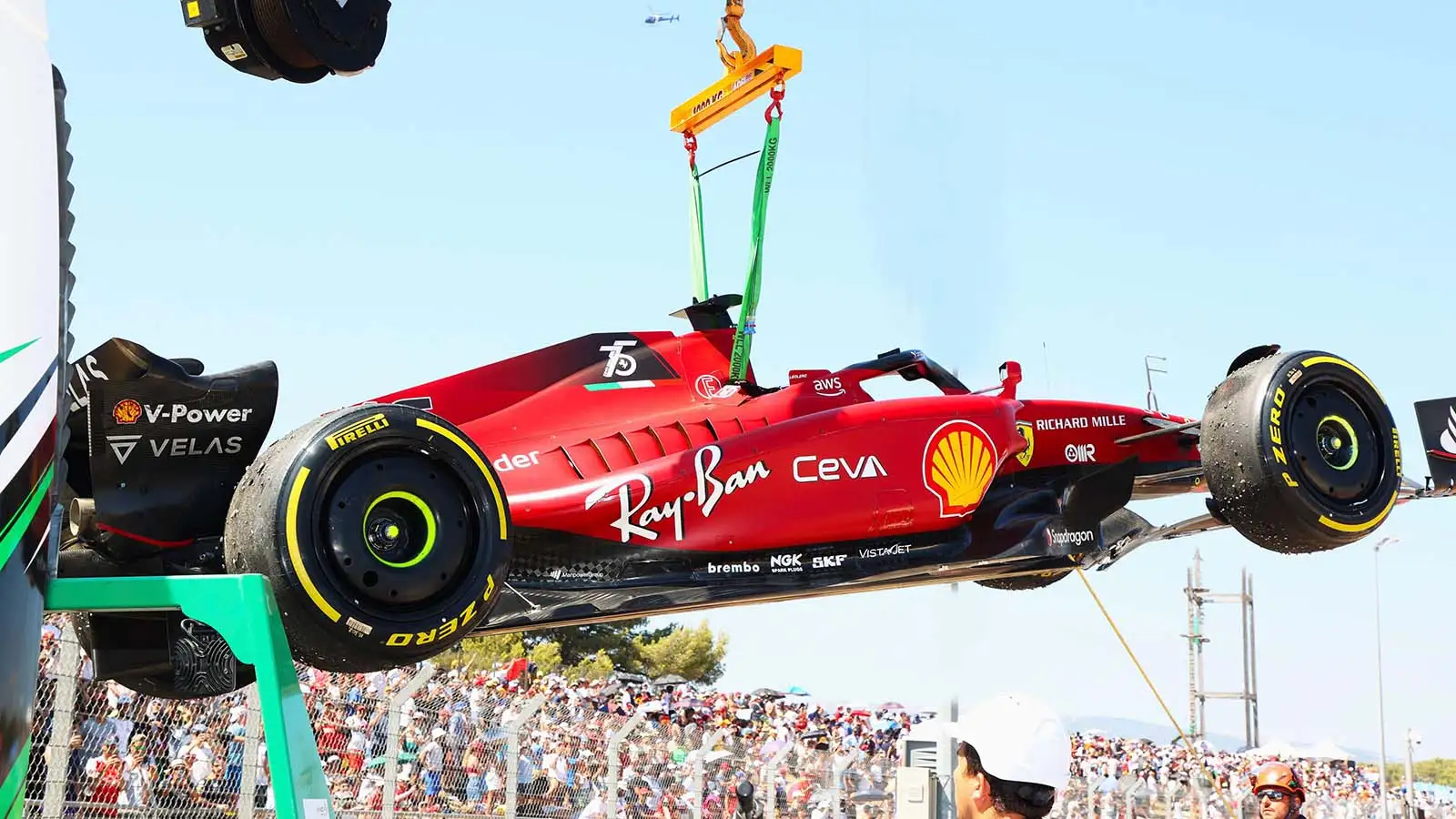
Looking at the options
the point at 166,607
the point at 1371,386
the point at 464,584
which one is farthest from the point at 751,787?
the point at 166,607

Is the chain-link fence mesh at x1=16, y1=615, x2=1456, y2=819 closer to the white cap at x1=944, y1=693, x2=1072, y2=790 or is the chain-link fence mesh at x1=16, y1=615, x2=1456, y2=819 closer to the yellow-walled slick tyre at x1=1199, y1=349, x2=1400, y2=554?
the white cap at x1=944, y1=693, x2=1072, y2=790

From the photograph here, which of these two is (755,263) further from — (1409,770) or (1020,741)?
(1409,770)

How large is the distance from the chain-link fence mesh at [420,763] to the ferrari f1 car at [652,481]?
37.0 inches

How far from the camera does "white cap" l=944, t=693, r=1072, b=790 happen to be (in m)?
2.69

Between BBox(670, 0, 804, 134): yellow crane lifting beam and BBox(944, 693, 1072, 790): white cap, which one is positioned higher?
BBox(670, 0, 804, 134): yellow crane lifting beam

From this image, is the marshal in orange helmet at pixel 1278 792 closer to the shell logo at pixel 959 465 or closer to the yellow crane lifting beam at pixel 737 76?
the shell logo at pixel 959 465

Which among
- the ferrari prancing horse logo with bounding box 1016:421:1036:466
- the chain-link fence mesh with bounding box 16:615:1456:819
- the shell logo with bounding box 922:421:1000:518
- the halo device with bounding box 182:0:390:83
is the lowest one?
the chain-link fence mesh with bounding box 16:615:1456:819

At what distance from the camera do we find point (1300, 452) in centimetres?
739

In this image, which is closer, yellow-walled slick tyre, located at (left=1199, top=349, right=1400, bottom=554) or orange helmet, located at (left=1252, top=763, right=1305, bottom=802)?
orange helmet, located at (left=1252, top=763, right=1305, bottom=802)

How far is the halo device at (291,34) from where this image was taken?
4734 millimetres

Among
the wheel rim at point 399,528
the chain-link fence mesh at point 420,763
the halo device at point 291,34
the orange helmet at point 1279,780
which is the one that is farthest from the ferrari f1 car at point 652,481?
the orange helmet at point 1279,780

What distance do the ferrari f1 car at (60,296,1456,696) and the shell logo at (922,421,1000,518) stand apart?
0.04 ft

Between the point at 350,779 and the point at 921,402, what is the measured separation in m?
3.95

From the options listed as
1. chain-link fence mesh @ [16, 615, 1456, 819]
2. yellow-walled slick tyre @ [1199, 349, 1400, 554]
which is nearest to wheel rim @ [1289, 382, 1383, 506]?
yellow-walled slick tyre @ [1199, 349, 1400, 554]
